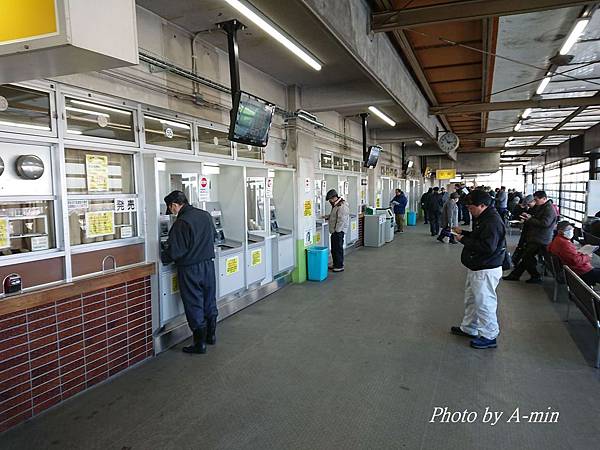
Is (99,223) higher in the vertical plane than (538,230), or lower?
higher

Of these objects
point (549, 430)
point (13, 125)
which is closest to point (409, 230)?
point (549, 430)

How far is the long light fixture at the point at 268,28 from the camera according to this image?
321 cm

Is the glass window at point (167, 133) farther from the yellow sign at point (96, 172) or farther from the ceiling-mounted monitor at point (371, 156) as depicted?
the ceiling-mounted monitor at point (371, 156)

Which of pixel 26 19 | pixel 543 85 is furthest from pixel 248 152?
pixel 543 85

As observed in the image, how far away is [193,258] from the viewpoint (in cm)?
381

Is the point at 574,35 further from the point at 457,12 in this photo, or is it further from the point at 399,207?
the point at 399,207

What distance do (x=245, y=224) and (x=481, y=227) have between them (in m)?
2.86

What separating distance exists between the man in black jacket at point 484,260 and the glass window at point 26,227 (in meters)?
3.77

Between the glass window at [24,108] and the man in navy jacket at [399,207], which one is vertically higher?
the glass window at [24,108]

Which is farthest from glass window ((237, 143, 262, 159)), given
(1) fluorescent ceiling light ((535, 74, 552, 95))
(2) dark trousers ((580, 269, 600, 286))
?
(1) fluorescent ceiling light ((535, 74, 552, 95))

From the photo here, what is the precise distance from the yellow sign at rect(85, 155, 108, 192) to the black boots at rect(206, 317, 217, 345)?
1.68 meters

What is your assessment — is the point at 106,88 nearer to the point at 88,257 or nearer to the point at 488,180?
the point at 88,257

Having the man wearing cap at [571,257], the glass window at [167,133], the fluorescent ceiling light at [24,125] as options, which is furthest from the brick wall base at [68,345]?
the man wearing cap at [571,257]

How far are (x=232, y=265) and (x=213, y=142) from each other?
5.14 feet
